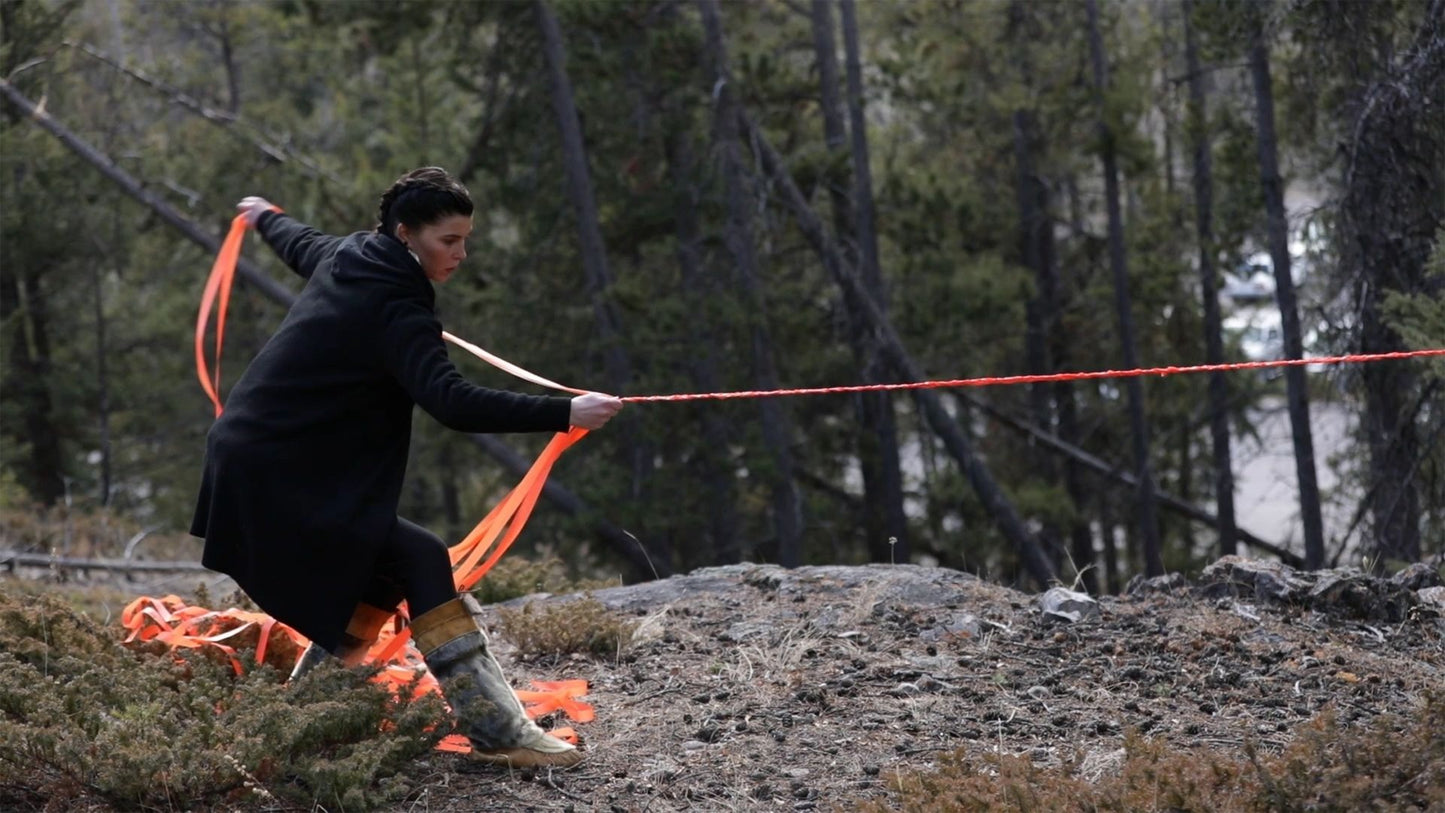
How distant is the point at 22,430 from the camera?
66.2 ft

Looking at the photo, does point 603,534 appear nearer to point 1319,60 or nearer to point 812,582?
point 1319,60

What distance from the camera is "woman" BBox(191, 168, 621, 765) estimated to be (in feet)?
14.7

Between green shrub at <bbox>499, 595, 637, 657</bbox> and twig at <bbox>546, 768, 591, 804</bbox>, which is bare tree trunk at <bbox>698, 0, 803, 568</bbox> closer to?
green shrub at <bbox>499, 595, 637, 657</bbox>

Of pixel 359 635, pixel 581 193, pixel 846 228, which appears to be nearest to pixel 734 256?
pixel 581 193

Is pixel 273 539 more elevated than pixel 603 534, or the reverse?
pixel 273 539

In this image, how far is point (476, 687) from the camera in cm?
464

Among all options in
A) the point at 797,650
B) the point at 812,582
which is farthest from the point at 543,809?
the point at 812,582

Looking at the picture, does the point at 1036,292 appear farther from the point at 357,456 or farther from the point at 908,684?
the point at 357,456

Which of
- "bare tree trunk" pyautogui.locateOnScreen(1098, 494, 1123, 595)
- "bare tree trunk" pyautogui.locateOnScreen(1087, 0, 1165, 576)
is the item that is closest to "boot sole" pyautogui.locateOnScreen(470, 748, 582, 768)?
"bare tree trunk" pyautogui.locateOnScreen(1087, 0, 1165, 576)

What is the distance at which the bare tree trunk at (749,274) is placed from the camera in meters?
17.2

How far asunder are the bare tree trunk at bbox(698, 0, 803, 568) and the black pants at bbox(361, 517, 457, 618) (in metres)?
12.8

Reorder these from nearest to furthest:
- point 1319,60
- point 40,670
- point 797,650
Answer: point 40,670
point 797,650
point 1319,60

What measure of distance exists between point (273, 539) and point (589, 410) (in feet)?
3.28

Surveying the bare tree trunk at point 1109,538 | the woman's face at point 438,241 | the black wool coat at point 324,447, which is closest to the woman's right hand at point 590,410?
the black wool coat at point 324,447
